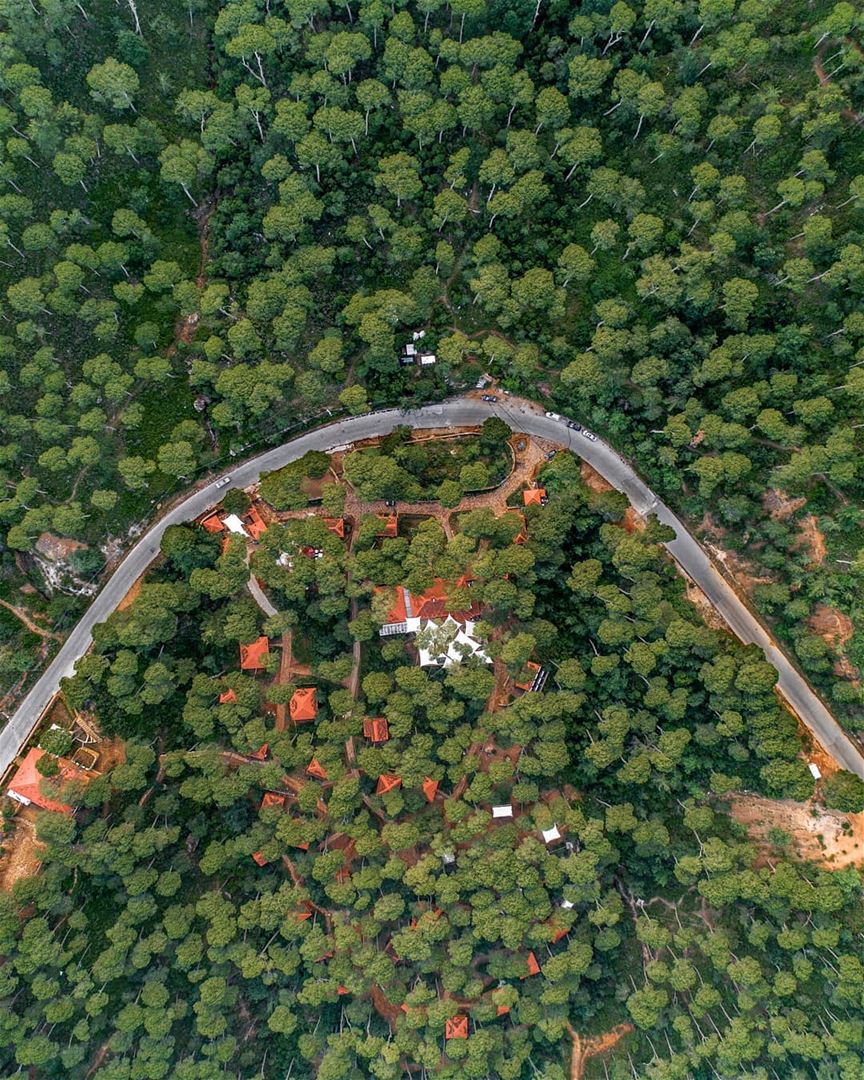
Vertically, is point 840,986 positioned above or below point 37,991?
below

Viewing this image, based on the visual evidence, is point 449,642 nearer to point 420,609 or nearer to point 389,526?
point 420,609

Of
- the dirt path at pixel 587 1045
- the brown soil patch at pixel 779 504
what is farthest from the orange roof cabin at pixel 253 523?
the dirt path at pixel 587 1045

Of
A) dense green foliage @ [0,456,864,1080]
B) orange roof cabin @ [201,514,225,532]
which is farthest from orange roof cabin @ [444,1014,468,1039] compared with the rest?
orange roof cabin @ [201,514,225,532]

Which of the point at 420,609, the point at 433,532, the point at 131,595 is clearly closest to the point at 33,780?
the point at 131,595

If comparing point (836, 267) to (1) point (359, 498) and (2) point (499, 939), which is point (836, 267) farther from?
(2) point (499, 939)

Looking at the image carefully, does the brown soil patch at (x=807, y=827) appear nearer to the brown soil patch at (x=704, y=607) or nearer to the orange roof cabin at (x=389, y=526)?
the brown soil patch at (x=704, y=607)

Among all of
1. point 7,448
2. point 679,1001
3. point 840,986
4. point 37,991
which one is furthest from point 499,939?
point 7,448

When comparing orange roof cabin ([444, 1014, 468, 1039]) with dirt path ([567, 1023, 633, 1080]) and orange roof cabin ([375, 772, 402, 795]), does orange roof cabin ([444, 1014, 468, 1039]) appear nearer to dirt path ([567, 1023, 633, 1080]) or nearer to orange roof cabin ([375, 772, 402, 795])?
dirt path ([567, 1023, 633, 1080])
